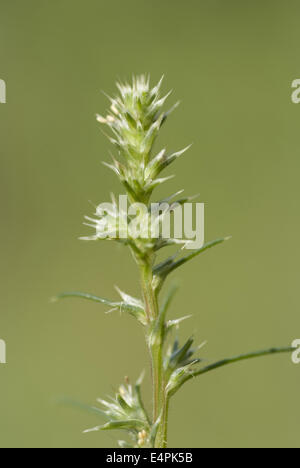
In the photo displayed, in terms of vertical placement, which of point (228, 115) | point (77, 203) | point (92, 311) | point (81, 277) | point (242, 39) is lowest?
point (92, 311)

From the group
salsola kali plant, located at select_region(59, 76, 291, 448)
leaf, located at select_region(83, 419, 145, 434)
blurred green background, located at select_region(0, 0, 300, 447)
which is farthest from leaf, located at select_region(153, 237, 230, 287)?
blurred green background, located at select_region(0, 0, 300, 447)

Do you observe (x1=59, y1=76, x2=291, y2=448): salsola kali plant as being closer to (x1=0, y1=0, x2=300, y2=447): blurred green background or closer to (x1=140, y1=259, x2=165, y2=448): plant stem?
(x1=140, y1=259, x2=165, y2=448): plant stem

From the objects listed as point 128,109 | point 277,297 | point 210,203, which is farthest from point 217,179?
point 128,109

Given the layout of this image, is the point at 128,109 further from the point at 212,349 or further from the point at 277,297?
the point at 277,297

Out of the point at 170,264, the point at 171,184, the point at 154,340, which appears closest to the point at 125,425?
the point at 154,340

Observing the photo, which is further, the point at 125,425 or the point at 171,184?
the point at 171,184

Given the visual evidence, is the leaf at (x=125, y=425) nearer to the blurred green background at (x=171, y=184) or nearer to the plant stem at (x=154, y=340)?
the plant stem at (x=154, y=340)

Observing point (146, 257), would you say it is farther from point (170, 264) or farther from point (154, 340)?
point (154, 340)

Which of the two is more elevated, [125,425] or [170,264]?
[170,264]
